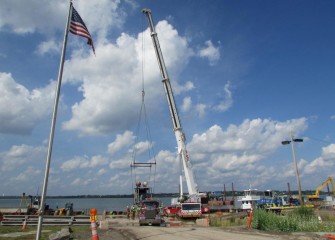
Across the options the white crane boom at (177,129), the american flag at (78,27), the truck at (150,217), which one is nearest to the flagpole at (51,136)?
the american flag at (78,27)

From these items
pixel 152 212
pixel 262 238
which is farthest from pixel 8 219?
pixel 262 238

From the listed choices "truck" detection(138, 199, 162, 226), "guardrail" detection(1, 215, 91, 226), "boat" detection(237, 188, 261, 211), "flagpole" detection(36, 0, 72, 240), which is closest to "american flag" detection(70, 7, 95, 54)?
"flagpole" detection(36, 0, 72, 240)

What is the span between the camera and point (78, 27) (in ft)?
49.8

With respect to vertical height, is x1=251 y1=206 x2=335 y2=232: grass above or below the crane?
below

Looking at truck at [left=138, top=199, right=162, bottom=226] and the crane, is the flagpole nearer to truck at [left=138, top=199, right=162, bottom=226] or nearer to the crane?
truck at [left=138, top=199, right=162, bottom=226]

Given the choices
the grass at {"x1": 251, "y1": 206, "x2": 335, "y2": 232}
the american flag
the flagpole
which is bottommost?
the grass at {"x1": 251, "y1": 206, "x2": 335, "y2": 232}

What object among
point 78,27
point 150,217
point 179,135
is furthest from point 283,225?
point 179,135

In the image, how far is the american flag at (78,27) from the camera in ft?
49.3

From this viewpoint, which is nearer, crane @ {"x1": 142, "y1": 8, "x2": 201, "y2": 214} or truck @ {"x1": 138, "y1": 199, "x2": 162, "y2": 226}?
truck @ {"x1": 138, "y1": 199, "x2": 162, "y2": 226}

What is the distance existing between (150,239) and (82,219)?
15874 mm

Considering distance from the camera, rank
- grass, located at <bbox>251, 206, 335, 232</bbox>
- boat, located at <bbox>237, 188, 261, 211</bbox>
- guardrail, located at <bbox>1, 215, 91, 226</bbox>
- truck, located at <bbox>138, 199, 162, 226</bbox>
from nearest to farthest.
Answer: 1. grass, located at <bbox>251, 206, 335, 232</bbox>
2. guardrail, located at <bbox>1, 215, 91, 226</bbox>
3. truck, located at <bbox>138, 199, 162, 226</bbox>
4. boat, located at <bbox>237, 188, 261, 211</bbox>

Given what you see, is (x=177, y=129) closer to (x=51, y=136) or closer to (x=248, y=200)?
(x=248, y=200)

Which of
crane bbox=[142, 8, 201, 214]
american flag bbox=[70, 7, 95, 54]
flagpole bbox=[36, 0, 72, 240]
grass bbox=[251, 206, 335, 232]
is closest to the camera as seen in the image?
flagpole bbox=[36, 0, 72, 240]

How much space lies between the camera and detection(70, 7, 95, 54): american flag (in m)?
15.0
